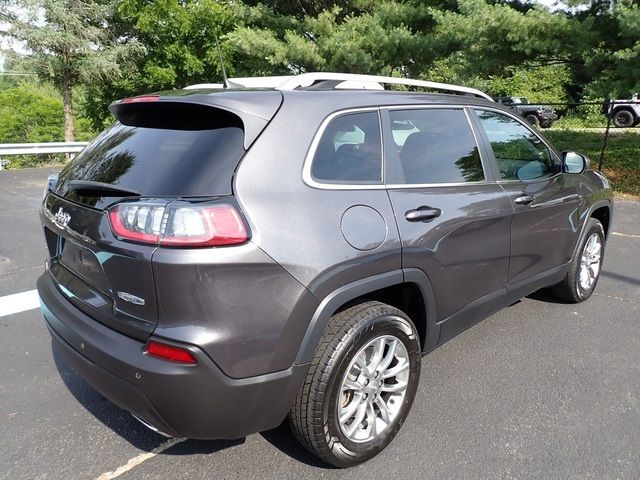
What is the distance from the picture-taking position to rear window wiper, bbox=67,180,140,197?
81.0 inches

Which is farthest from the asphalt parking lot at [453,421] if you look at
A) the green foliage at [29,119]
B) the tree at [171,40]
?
the green foliage at [29,119]

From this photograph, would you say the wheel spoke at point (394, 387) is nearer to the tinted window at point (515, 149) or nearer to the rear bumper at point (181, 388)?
the rear bumper at point (181, 388)

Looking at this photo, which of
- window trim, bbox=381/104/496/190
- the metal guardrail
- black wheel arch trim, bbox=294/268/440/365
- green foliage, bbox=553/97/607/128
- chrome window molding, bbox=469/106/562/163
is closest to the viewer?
black wheel arch trim, bbox=294/268/440/365

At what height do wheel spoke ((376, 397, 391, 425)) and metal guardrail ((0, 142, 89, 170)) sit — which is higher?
wheel spoke ((376, 397, 391, 425))

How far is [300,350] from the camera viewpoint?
2055mm

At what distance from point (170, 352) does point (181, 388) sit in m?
0.14

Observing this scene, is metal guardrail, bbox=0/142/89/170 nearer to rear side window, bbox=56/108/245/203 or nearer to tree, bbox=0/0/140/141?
tree, bbox=0/0/140/141

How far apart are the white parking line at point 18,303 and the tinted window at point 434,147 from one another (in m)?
3.31

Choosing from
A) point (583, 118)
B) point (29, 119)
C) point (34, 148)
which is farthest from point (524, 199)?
point (29, 119)

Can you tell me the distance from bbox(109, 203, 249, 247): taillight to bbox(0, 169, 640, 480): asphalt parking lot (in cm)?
116

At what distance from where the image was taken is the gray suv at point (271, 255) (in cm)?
188

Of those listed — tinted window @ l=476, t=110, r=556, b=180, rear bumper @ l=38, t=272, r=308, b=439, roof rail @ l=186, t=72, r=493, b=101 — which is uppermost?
roof rail @ l=186, t=72, r=493, b=101

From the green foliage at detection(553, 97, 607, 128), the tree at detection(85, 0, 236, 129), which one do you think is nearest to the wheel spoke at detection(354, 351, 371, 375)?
the green foliage at detection(553, 97, 607, 128)

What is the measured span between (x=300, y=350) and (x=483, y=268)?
4.66 feet
